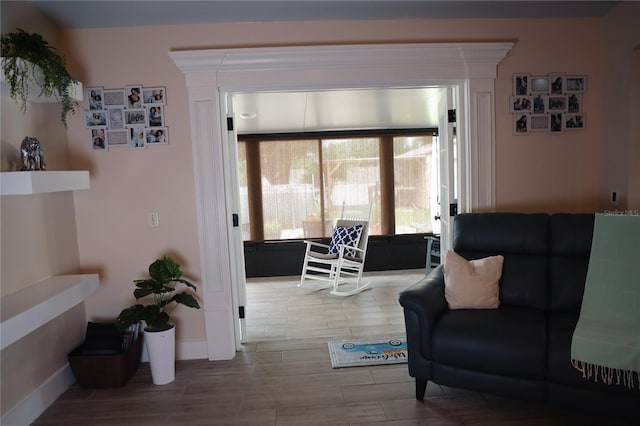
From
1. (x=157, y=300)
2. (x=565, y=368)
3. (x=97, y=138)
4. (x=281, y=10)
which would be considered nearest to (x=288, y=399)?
(x=157, y=300)

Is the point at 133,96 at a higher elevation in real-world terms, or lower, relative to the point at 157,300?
higher

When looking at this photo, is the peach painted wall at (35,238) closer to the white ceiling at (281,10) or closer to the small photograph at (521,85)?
the white ceiling at (281,10)

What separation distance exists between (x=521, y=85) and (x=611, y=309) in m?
1.58

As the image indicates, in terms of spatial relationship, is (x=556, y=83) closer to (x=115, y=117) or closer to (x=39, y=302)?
(x=115, y=117)

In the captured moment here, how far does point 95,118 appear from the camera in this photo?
9.10 ft

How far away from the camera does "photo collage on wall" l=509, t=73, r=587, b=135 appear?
2879mm

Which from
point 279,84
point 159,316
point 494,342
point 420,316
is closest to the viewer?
point 494,342

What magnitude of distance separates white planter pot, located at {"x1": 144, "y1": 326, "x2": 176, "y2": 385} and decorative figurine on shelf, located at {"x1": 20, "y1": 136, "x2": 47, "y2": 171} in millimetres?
1164

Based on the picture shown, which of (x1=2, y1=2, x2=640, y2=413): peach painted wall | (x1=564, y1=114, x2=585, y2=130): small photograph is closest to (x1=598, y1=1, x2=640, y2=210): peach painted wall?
(x1=2, y1=2, x2=640, y2=413): peach painted wall

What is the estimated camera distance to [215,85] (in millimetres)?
2773

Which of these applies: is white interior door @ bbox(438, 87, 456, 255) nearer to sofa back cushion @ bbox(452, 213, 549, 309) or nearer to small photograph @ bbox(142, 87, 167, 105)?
sofa back cushion @ bbox(452, 213, 549, 309)

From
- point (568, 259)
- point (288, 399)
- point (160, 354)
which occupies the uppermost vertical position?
point (568, 259)

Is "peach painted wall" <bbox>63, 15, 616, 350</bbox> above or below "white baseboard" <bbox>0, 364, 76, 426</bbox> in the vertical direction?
above

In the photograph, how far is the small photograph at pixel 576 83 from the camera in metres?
2.89
